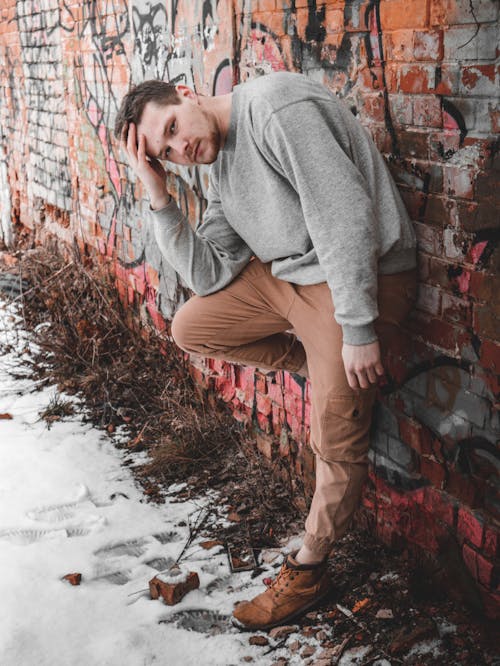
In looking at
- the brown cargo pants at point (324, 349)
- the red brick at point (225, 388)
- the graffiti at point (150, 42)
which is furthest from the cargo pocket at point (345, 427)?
the graffiti at point (150, 42)

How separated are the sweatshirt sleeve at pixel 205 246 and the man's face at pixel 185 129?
0.28m

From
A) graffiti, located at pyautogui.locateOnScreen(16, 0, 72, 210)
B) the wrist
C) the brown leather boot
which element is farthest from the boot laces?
graffiti, located at pyautogui.locateOnScreen(16, 0, 72, 210)

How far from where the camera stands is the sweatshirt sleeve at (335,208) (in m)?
2.04

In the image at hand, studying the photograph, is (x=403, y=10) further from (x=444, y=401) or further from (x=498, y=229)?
(x=444, y=401)

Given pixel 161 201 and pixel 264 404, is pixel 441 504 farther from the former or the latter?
pixel 161 201

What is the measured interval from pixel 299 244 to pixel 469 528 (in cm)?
109

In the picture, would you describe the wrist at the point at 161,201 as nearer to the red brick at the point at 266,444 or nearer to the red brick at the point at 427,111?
the red brick at the point at 427,111

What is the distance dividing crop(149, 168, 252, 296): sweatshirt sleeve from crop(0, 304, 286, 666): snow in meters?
1.06

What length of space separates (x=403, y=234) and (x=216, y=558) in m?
1.46

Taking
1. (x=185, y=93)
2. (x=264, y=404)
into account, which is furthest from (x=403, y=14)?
(x=264, y=404)

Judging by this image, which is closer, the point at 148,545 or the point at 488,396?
the point at 488,396

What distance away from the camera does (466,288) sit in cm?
216

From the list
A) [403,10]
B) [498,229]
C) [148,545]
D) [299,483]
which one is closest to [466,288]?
[498,229]

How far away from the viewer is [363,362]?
7.03 ft
